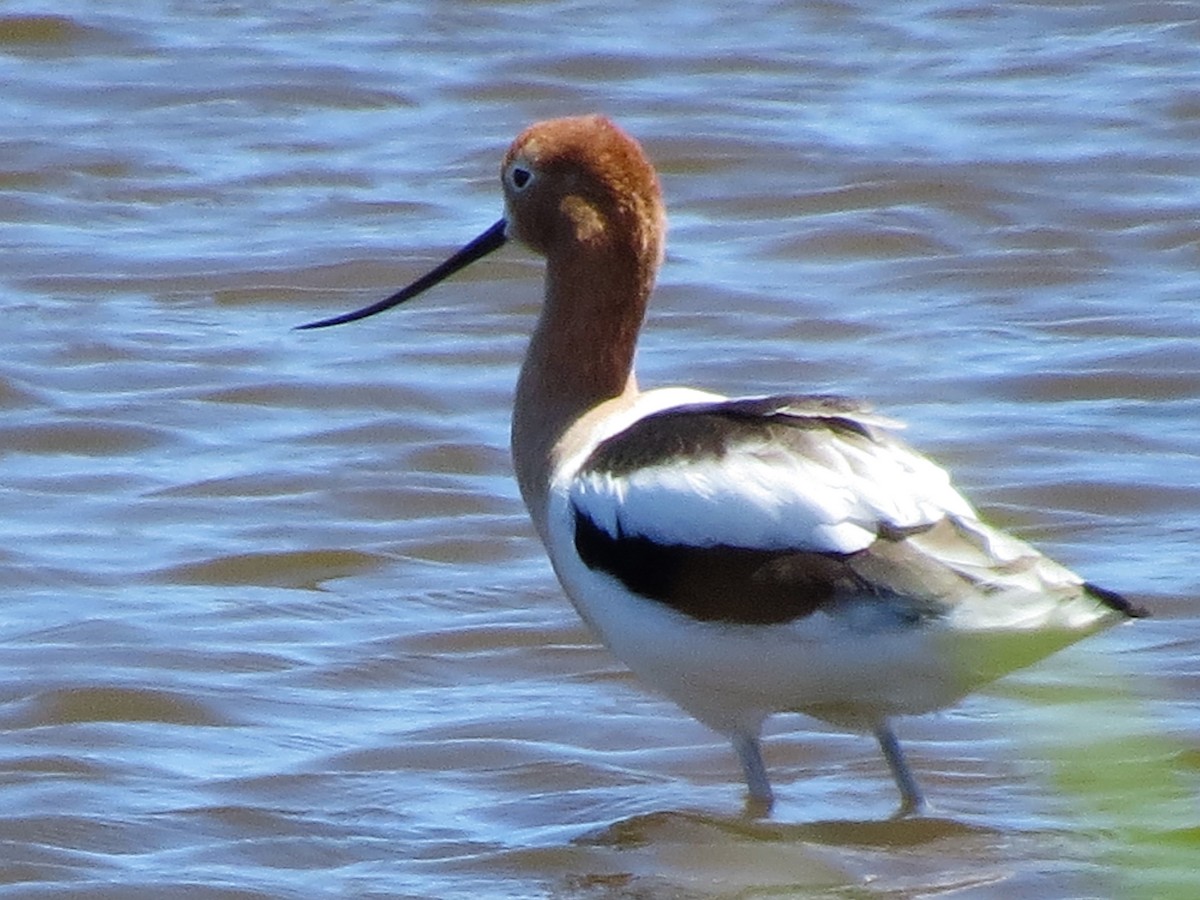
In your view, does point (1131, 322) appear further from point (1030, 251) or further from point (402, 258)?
point (402, 258)

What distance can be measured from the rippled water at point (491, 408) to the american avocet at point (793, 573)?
344 millimetres

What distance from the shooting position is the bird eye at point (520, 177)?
5188 mm

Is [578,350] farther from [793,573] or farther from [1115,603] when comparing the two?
[1115,603]

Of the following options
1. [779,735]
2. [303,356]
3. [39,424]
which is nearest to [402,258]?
[303,356]

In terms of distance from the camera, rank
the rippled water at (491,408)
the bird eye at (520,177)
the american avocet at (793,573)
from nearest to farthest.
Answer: the american avocet at (793,573) → the rippled water at (491,408) → the bird eye at (520,177)

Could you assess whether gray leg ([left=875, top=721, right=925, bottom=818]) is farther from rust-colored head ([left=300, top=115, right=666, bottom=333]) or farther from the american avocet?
rust-colored head ([left=300, top=115, right=666, bottom=333])

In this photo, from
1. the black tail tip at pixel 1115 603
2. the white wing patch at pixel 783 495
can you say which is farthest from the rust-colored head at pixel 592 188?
the black tail tip at pixel 1115 603

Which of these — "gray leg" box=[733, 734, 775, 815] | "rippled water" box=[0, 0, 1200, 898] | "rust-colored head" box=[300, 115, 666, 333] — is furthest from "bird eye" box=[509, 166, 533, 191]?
"gray leg" box=[733, 734, 775, 815]

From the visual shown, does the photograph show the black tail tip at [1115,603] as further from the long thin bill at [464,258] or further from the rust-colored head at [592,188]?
the long thin bill at [464,258]

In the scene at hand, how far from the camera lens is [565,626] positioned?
19.6 ft

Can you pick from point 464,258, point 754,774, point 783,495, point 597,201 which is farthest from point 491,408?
point 783,495

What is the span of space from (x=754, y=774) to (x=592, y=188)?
1235 mm

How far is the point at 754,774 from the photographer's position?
469 cm

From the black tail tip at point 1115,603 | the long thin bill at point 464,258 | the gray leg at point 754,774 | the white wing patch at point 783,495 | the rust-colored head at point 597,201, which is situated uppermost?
the rust-colored head at point 597,201
